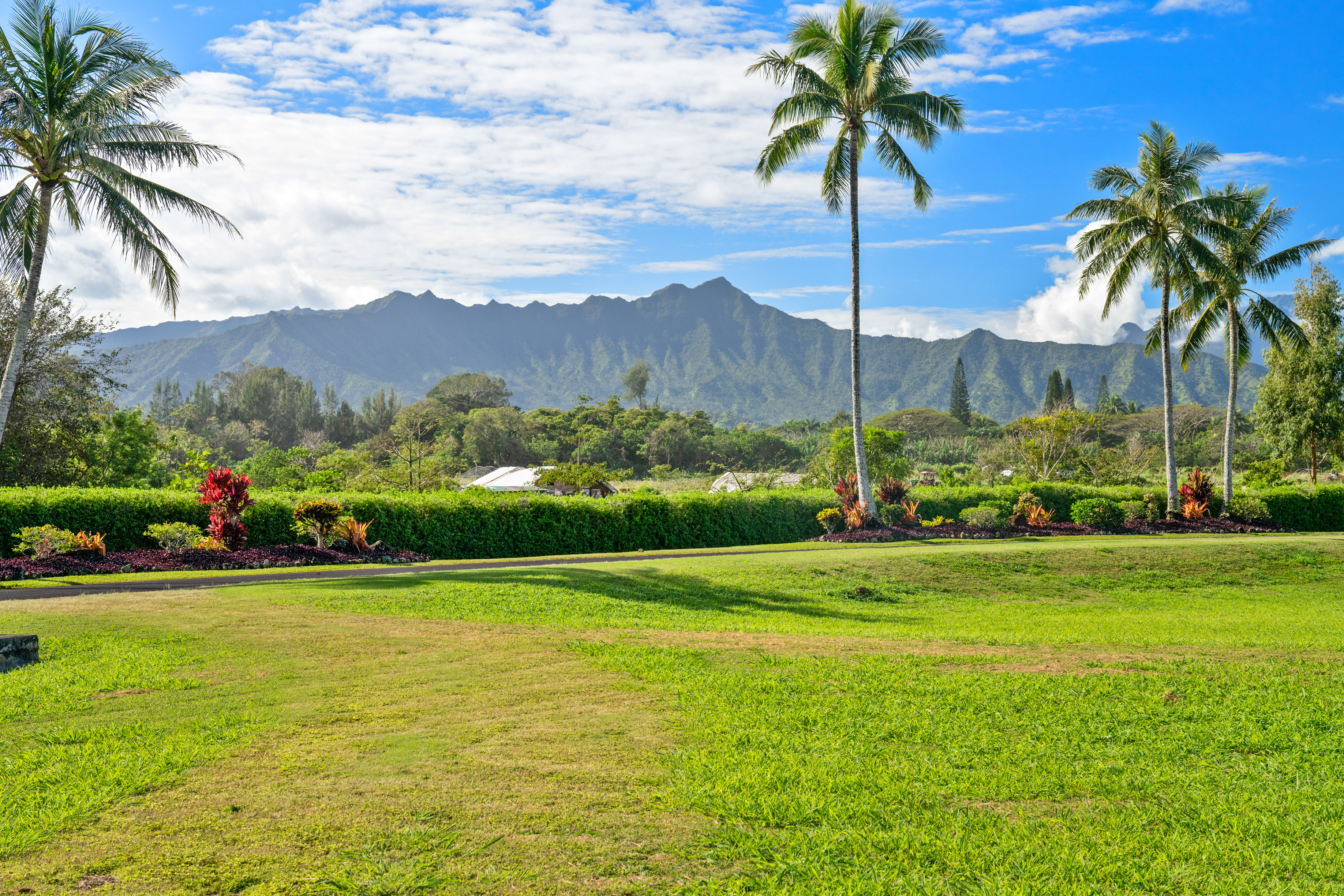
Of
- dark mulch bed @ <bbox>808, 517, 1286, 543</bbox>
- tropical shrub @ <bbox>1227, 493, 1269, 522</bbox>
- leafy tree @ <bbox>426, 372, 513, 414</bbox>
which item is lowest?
dark mulch bed @ <bbox>808, 517, 1286, 543</bbox>

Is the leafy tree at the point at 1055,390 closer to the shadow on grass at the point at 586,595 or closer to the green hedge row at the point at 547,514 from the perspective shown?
A: the green hedge row at the point at 547,514

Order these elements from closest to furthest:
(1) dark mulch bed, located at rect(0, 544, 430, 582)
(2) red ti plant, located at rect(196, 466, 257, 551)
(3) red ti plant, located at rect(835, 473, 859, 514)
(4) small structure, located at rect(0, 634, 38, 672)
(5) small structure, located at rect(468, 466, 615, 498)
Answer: (4) small structure, located at rect(0, 634, 38, 672) < (1) dark mulch bed, located at rect(0, 544, 430, 582) < (2) red ti plant, located at rect(196, 466, 257, 551) < (3) red ti plant, located at rect(835, 473, 859, 514) < (5) small structure, located at rect(468, 466, 615, 498)

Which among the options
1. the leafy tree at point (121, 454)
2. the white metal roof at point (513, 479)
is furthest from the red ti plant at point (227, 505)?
the white metal roof at point (513, 479)

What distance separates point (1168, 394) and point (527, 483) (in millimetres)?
34371

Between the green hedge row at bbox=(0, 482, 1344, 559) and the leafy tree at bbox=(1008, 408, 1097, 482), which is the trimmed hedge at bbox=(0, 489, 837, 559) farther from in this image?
the leafy tree at bbox=(1008, 408, 1097, 482)

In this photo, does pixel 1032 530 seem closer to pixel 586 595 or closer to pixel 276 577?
pixel 586 595

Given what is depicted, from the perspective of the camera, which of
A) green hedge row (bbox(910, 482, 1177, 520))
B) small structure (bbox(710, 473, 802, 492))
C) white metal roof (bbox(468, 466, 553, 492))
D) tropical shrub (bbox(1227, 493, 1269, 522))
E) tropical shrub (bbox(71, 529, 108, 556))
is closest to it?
tropical shrub (bbox(71, 529, 108, 556))

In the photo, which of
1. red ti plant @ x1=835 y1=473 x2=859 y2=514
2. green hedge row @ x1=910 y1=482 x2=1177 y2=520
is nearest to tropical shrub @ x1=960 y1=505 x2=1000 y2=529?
green hedge row @ x1=910 y1=482 x2=1177 y2=520

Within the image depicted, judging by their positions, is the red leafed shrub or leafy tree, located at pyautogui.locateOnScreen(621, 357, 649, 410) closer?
the red leafed shrub

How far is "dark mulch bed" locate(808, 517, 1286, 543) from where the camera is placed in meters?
22.3

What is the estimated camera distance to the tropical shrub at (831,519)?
2361 centimetres

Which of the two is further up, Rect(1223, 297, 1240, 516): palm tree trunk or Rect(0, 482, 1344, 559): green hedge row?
Rect(1223, 297, 1240, 516): palm tree trunk

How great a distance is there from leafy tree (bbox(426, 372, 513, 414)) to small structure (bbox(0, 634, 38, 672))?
315ft

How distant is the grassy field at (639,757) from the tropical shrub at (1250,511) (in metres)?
18.9
